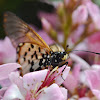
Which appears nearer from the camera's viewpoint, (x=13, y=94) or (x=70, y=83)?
(x=13, y=94)

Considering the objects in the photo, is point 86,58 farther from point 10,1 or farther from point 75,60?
point 10,1

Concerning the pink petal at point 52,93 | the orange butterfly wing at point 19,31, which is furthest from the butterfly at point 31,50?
the pink petal at point 52,93

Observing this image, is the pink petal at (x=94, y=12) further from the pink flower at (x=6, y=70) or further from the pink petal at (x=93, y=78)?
the pink flower at (x=6, y=70)

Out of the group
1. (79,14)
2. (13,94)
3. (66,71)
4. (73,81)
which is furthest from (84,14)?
(13,94)

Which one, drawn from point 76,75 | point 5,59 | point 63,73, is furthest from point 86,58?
point 63,73

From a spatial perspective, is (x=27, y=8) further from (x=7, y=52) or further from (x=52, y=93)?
(x=52, y=93)

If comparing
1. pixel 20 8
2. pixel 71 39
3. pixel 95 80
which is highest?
pixel 20 8
